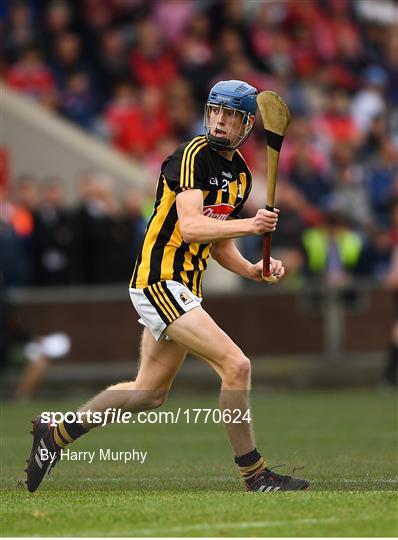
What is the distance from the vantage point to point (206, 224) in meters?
A: 8.80

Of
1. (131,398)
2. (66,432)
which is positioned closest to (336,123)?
(131,398)

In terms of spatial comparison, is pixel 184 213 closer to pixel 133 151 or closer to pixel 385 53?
pixel 133 151

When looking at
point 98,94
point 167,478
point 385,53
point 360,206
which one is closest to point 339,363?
point 360,206

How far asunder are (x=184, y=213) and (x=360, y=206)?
1321 centimetres

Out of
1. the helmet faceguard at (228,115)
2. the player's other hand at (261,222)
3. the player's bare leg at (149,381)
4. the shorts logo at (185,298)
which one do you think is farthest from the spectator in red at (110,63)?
the player's other hand at (261,222)

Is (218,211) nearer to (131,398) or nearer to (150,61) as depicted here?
(131,398)

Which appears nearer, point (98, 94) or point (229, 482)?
point (229, 482)

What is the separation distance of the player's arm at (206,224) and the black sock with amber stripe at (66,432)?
136cm

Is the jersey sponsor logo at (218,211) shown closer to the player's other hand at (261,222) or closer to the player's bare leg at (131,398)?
the player's other hand at (261,222)

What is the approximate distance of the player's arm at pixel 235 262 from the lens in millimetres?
9375

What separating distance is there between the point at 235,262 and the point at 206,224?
2.54ft

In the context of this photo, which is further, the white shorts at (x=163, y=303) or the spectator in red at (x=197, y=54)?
the spectator in red at (x=197, y=54)

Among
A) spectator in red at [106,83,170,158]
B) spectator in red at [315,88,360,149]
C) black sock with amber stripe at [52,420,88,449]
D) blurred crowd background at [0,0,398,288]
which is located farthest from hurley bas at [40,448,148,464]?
spectator in red at [315,88,360,149]

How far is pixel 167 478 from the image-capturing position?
990cm
